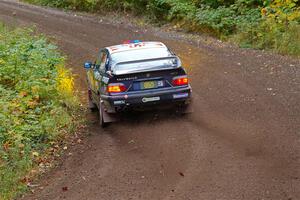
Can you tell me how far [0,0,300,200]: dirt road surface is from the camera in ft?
26.9

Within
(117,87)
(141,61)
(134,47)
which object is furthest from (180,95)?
(134,47)

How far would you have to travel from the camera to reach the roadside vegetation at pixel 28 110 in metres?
9.52

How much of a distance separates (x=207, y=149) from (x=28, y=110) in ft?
15.2

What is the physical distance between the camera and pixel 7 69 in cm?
1446

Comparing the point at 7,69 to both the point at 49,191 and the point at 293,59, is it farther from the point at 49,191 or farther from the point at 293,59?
the point at 293,59

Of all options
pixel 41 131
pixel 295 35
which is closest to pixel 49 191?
pixel 41 131

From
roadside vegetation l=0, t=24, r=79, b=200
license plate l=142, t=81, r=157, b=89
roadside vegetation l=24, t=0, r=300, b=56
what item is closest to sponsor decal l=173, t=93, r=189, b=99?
license plate l=142, t=81, r=157, b=89

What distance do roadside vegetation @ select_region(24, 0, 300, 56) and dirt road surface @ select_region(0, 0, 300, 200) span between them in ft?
7.82

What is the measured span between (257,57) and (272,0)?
4.10 meters

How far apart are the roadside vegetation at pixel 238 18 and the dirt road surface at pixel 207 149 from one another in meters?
2.39

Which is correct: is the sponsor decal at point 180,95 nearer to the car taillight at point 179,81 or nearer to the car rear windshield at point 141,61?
the car taillight at point 179,81

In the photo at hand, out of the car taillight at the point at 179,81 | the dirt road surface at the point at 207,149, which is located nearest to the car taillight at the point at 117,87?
the dirt road surface at the point at 207,149

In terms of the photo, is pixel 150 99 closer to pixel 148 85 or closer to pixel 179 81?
pixel 148 85

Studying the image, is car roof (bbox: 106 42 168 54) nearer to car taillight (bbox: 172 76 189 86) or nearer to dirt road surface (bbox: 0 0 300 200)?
car taillight (bbox: 172 76 189 86)
